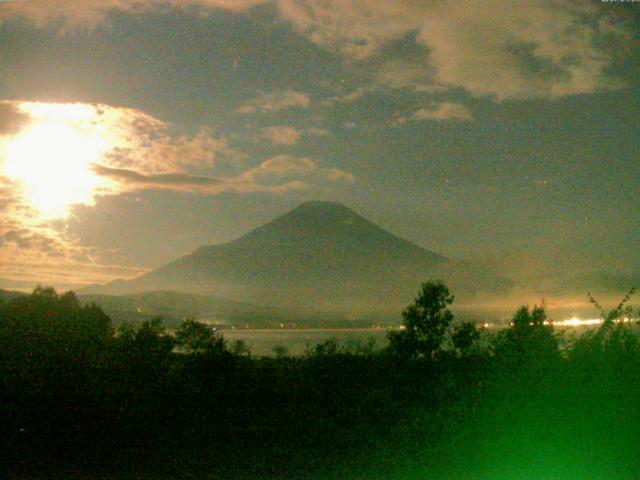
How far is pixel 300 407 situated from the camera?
1012 centimetres

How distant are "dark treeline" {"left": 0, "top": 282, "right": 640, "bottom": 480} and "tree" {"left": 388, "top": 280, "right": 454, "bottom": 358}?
126 cm

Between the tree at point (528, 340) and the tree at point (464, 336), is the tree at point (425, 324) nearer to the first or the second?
the tree at point (464, 336)

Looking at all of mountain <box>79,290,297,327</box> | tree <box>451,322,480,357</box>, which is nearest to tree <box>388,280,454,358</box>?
tree <box>451,322,480,357</box>

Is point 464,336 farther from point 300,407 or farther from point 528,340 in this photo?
point 300,407

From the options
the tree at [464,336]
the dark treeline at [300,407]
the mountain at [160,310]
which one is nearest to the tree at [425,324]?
the tree at [464,336]

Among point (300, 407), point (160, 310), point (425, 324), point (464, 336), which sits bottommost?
point (300, 407)

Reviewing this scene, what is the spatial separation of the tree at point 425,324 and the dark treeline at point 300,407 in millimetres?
1260

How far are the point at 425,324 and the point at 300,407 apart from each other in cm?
459

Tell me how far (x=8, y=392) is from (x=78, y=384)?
871mm

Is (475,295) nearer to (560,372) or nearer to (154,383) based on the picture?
(560,372)

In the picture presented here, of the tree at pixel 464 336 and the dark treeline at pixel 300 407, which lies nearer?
the dark treeline at pixel 300 407

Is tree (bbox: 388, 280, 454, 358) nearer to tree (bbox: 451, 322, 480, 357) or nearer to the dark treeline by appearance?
tree (bbox: 451, 322, 480, 357)

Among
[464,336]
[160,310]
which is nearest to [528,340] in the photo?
[464,336]

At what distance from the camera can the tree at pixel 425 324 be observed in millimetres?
13555
